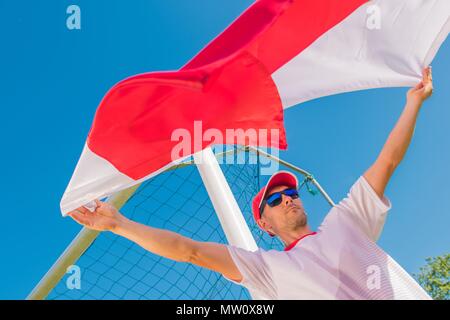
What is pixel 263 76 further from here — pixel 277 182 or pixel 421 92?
pixel 421 92

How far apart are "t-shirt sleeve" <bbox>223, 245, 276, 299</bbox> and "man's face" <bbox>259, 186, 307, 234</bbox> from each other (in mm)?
394

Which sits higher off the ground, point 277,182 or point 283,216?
point 277,182

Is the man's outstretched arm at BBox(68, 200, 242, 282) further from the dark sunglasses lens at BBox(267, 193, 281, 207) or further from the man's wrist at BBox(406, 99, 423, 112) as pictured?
the man's wrist at BBox(406, 99, 423, 112)

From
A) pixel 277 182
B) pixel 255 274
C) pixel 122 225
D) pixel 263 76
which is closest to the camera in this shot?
pixel 255 274

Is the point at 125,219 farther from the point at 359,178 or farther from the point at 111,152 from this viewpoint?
the point at 359,178

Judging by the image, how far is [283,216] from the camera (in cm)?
324

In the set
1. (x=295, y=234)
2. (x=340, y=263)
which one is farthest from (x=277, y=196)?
(x=340, y=263)

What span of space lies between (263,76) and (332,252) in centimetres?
122

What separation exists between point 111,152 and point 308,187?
3788mm

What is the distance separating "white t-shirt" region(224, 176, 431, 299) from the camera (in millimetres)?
2668

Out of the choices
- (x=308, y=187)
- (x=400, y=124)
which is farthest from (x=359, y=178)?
(x=308, y=187)

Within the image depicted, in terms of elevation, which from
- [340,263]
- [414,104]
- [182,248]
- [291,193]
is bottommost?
[340,263]
